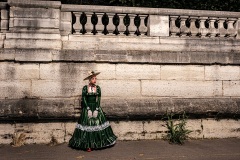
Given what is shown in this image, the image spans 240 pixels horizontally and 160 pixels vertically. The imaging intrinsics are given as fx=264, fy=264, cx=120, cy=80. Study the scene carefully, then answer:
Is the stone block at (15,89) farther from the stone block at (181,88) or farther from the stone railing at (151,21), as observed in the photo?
the stone block at (181,88)

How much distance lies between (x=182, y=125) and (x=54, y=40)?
3280 mm

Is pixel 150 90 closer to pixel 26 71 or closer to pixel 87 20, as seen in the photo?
pixel 87 20

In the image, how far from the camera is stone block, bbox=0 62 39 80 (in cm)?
543

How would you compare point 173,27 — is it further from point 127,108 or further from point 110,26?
point 127,108

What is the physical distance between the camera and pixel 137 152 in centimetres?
497

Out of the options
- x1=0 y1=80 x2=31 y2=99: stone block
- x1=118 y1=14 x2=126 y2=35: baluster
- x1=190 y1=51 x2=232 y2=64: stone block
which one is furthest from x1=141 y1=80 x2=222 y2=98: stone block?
x1=0 y1=80 x2=31 y2=99: stone block

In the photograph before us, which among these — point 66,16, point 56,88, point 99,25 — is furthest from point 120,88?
point 66,16

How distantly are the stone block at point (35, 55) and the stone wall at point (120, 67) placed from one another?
20mm

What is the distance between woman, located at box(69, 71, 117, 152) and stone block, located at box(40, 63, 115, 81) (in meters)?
0.56

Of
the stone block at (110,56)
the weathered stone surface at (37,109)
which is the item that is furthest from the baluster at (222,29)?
the weathered stone surface at (37,109)

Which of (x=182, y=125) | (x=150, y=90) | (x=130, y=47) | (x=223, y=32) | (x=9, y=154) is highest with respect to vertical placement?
(x=223, y=32)

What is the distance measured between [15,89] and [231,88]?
4.85 m

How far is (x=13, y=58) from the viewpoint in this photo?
5.38 metres

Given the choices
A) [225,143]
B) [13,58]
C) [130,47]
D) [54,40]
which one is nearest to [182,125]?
[225,143]
